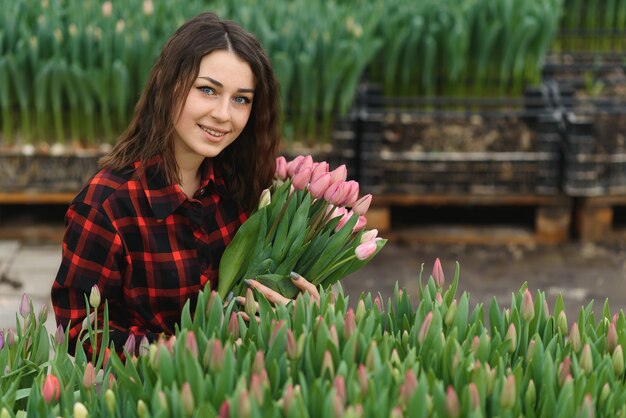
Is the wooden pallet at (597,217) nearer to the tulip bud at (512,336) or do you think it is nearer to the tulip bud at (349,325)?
the tulip bud at (512,336)

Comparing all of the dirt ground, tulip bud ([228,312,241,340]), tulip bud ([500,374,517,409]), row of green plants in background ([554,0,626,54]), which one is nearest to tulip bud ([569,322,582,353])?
tulip bud ([500,374,517,409])

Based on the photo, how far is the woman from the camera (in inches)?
78.3

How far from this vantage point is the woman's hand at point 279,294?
192 cm

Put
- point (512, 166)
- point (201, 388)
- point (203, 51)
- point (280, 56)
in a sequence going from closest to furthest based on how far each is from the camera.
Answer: point (201, 388) < point (203, 51) < point (280, 56) < point (512, 166)

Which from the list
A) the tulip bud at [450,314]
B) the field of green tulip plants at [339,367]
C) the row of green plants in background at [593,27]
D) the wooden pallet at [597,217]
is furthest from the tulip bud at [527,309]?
the row of green plants in background at [593,27]

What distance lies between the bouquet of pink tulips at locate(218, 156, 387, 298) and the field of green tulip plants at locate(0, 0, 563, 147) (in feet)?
8.35

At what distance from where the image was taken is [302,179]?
2070mm

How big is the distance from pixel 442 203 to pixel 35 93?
1.87 m

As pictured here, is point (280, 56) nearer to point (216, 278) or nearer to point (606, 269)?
point (606, 269)

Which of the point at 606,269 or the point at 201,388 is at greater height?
the point at 201,388

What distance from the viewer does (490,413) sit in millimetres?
1539

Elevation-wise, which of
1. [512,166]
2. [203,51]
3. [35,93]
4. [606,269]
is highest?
[203,51]

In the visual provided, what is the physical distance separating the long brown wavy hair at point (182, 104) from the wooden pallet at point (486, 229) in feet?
9.18

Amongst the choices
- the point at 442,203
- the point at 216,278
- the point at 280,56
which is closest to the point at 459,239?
the point at 442,203
